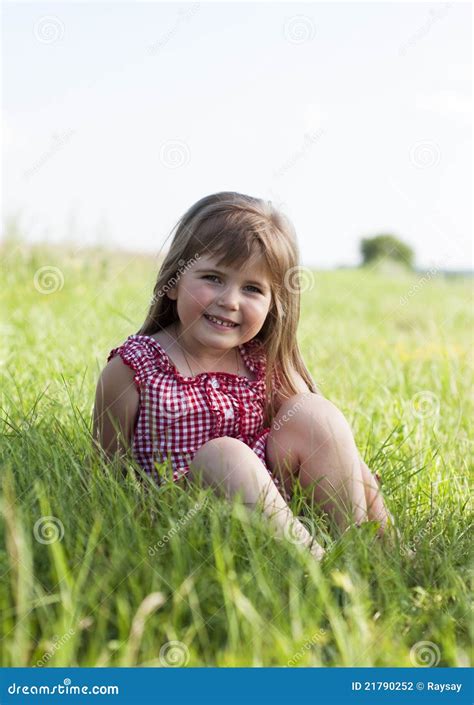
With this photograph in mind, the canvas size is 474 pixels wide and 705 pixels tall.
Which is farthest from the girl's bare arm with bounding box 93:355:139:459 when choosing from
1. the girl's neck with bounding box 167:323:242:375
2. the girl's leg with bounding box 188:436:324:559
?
the girl's leg with bounding box 188:436:324:559

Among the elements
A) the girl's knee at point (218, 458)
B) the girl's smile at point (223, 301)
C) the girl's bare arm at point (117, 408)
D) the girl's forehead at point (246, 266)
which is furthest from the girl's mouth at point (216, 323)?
the girl's knee at point (218, 458)

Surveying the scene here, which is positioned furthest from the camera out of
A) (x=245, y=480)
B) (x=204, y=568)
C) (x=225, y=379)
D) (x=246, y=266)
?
(x=225, y=379)

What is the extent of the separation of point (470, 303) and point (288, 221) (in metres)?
4.92

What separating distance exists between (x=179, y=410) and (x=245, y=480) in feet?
1.30

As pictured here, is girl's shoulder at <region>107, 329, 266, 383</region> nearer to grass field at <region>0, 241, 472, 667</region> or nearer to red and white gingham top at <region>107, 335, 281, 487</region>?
red and white gingham top at <region>107, 335, 281, 487</region>

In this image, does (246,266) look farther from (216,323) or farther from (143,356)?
(143,356)

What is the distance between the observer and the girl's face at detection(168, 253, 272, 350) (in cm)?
222

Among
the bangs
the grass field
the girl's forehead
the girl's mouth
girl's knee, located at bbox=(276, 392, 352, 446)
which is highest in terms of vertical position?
the bangs

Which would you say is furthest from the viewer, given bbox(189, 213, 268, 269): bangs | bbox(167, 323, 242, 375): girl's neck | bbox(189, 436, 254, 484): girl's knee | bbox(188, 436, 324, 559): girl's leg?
bbox(167, 323, 242, 375): girl's neck

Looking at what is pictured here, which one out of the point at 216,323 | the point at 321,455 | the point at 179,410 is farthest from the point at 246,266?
the point at 321,455

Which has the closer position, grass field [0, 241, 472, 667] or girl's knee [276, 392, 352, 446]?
grass field [0, 241, 472, 667]

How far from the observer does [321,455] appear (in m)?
2.12

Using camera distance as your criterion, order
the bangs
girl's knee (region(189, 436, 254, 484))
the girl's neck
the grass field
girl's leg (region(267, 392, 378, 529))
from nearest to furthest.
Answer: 1. the grass field
2. girl's knee (region(189, 436, 254, 484))
3. girl's leg (region(267, 392, 378, 529))
4. the bangs
5. the girl's neck

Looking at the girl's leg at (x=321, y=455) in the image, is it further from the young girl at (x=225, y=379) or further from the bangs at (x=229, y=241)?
the bangs at (x=229, y=241)
